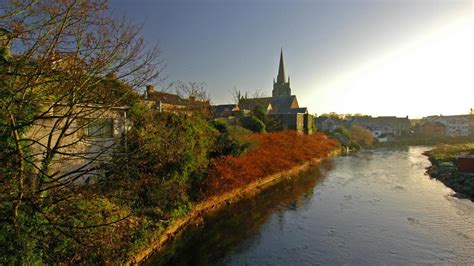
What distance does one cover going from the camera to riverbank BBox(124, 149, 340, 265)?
9.34 metres

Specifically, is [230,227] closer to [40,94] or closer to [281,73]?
[40,94]

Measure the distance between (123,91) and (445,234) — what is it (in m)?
14.0

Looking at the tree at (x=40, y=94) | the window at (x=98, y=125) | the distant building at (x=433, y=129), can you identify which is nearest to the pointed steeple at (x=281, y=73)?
the distant building at (x=433, y=129)

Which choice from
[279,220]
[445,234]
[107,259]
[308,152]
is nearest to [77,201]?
[107,259]

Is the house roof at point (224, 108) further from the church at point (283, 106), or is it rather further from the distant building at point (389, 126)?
the distant building at point (389, 126)

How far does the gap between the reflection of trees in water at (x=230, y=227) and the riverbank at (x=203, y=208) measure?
1.02ft

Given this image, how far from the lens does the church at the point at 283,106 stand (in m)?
33.5

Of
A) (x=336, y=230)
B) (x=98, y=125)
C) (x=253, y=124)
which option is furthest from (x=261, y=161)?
(x=98, y=125)

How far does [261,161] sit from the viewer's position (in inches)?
781

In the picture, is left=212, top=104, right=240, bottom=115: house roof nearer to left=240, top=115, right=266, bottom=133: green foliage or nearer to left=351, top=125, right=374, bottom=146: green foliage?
left=240, top=115, right=266, bottom=133: green foliage

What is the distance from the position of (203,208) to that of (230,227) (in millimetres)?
2126

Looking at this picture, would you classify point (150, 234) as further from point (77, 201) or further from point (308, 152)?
point (308, 152)

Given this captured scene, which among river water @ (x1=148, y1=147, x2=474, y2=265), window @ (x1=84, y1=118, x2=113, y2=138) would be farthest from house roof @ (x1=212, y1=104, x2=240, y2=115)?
window @ (x1=84, y1=118, x2=113, y2=138)

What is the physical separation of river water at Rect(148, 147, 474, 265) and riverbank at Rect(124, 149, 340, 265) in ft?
1.21
